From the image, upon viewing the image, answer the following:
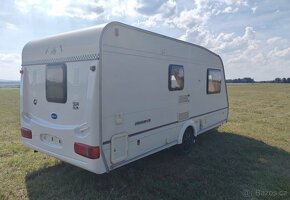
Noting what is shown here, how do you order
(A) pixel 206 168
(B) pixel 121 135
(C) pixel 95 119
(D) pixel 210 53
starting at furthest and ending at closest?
(D) pixel 210 53 < (A) pixel 206 168 < (B) pixel 121 135 < (C) pixel 95 119

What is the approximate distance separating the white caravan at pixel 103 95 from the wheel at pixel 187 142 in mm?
269

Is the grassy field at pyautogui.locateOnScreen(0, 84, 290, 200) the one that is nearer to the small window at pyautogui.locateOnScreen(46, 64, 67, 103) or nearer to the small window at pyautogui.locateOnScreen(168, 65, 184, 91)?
the small window at pyautogui.locateOnScreen(46, 64, 67, 103)

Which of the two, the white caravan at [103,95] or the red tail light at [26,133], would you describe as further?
the red tail light at [26,133]

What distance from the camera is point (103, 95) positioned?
4102mm

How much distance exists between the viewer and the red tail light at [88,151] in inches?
161

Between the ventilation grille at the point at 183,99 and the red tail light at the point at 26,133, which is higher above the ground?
the ventilation grille at the point at 183,99

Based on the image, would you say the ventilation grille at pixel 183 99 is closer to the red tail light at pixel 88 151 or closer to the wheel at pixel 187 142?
the wheel at pixel 187 142

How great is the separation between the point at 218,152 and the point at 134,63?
12.1ft

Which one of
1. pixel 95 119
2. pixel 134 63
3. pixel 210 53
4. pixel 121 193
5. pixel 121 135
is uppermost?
pixel 210 53

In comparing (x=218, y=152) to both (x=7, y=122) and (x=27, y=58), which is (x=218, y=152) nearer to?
(x=27, y=58)

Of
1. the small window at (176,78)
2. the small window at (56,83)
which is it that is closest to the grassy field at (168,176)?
the small window at (56,83)

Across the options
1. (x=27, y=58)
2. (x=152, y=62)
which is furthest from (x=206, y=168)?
(x=27, y=58)

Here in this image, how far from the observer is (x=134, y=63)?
4.79 meters

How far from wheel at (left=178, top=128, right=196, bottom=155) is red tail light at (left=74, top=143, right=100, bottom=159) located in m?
3.00
